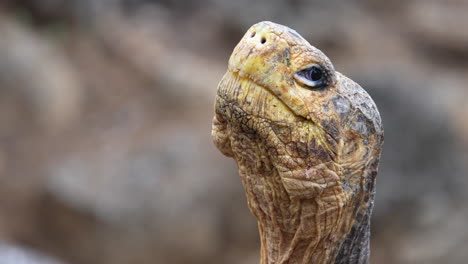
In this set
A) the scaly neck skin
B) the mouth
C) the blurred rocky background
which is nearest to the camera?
the mouth

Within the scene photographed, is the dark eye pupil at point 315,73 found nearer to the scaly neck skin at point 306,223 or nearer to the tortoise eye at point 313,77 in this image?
the tortoise eye at point 313,77

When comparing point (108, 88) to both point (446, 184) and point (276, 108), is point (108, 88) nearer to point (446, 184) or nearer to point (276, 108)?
point (446, 184)

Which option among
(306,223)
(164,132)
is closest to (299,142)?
(306,223)

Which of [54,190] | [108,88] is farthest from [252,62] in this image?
[108,88]

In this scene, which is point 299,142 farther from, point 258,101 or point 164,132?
point 164,132

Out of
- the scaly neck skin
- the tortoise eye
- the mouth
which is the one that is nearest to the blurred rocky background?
the scaly neck skin

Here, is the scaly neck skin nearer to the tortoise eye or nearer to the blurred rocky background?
the tortoise eye
